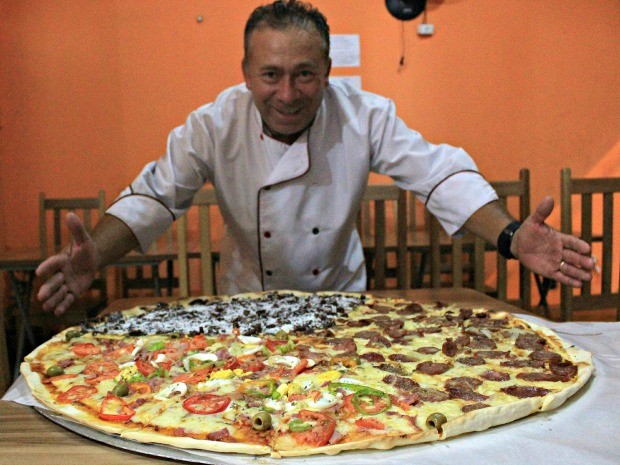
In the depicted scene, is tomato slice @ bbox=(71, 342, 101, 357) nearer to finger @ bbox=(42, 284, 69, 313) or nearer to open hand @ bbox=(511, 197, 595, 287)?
finger @ bbox=(42, 284, 69, 313)

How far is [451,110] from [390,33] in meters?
0.77

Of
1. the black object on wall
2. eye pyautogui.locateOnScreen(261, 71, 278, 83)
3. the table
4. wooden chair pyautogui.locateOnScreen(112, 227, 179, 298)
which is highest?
the black object on wall

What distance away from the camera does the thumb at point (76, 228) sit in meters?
1.88

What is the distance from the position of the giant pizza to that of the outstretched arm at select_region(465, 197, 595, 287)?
0.17 m

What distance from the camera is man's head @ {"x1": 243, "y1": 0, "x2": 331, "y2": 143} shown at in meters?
2.11

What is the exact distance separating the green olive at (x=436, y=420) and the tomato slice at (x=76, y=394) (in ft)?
2.35

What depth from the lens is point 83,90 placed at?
4.99m

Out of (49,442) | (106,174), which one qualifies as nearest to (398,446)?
(49,442)

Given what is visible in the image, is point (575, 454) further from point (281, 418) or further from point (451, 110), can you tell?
point (451, 110)

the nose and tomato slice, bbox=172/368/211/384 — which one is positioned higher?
the nose

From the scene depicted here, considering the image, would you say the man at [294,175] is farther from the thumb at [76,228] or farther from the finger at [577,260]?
the finger at [577,260]

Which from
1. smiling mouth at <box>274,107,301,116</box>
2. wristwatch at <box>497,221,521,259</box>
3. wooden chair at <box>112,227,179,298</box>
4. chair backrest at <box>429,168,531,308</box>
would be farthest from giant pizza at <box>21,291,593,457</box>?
wooden chair at <box>112,227,179,298</box>

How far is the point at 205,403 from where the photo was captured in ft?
4.40

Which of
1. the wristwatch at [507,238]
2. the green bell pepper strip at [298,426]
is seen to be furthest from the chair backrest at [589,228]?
the green bell pepper strip at [298,426]
